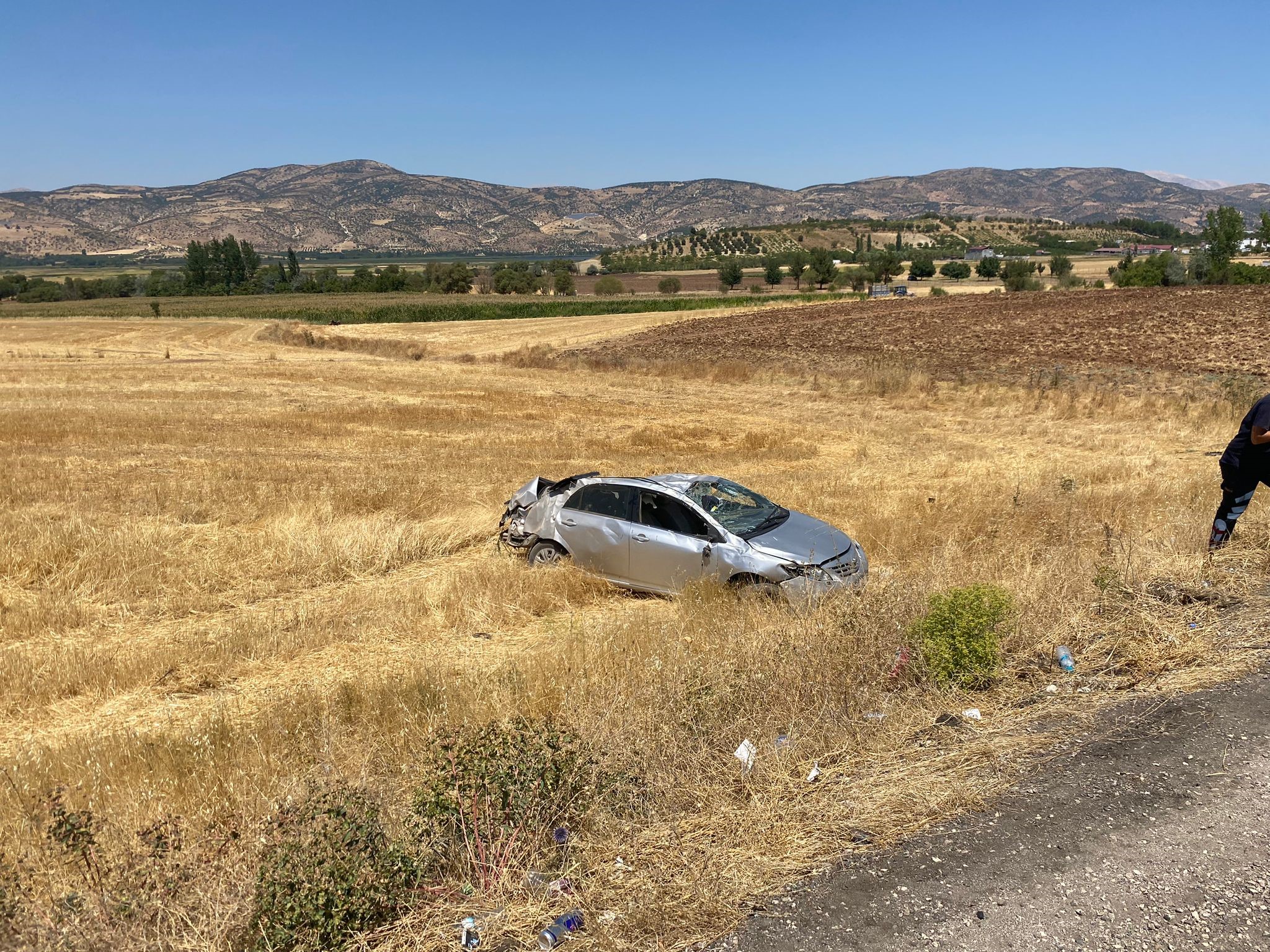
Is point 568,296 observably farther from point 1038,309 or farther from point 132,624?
point 132,624

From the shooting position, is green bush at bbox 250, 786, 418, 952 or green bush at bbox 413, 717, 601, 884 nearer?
green bush at bbox 250, 786, 418, 952

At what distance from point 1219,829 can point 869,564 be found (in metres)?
7.00

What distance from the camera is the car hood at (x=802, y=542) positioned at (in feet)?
32.7

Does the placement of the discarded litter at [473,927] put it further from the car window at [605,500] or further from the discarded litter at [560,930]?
the car window at [605,500]

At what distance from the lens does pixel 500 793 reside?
5.05 m

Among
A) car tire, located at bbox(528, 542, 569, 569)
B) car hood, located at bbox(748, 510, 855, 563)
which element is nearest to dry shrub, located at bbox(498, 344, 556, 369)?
car tire, located at bbox(528, 542, 569, 569)

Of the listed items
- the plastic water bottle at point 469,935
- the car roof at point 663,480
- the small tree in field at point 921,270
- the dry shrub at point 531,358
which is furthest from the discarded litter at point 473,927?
the small tree in field at point 921,270

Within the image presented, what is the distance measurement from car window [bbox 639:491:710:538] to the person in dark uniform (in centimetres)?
562

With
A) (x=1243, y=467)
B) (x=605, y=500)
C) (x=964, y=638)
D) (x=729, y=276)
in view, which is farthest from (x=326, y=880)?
(x=729, y=276)

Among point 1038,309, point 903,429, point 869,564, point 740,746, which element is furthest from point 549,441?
point 1038,309

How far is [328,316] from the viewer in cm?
7944

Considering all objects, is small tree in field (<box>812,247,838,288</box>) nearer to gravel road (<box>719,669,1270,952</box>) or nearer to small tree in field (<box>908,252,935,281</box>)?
small tree in field (<box>908,252,935,281</box>)

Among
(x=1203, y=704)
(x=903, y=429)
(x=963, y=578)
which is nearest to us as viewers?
(x=1203, y=704)

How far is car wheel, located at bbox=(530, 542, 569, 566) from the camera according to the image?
1166 centimetres
